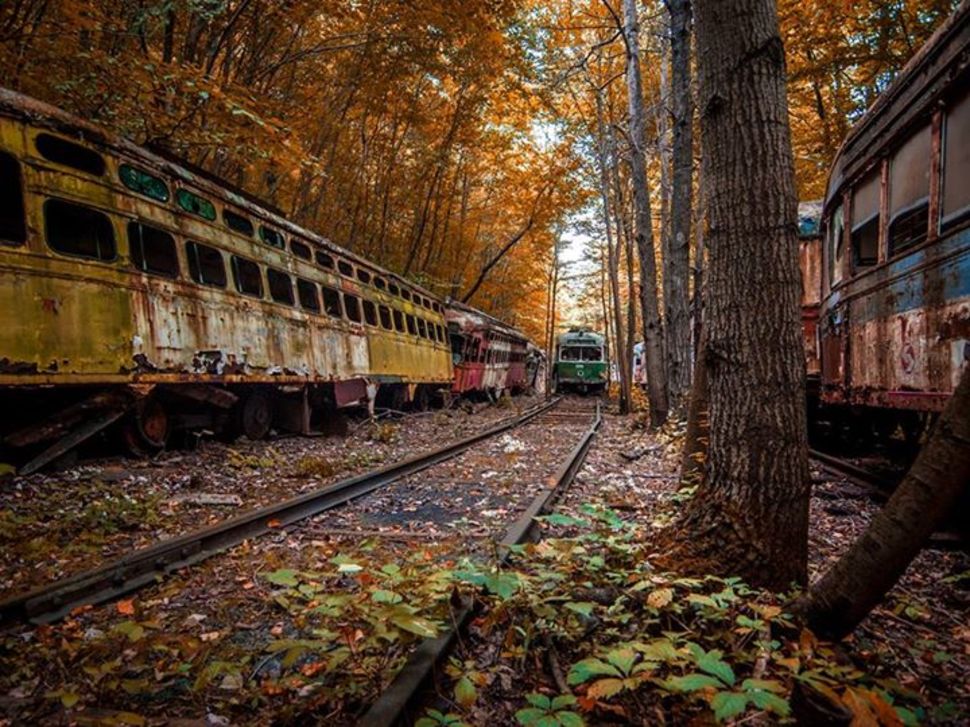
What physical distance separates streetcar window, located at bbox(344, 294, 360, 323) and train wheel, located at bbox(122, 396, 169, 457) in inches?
189

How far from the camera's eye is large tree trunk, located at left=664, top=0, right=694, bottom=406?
9555 mm

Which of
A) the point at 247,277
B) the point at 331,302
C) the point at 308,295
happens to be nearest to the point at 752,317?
the point at 247,277

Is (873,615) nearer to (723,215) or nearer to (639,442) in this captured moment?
(723,215)

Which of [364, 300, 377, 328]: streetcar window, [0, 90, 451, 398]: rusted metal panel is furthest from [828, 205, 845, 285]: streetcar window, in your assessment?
[364, 300, 377, 328]: streetcar window

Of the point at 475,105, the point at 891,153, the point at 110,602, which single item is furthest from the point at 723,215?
the point at 475,105

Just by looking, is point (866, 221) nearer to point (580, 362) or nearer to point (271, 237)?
point (271, 237)

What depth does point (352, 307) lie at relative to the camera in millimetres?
12453

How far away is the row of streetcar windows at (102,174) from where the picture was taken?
549 cm

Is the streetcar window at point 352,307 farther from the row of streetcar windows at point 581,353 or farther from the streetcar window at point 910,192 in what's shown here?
the row of streetcar windows at point 581,353

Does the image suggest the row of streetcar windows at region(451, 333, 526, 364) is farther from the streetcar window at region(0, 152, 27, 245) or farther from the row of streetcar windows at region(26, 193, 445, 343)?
the streetcar window at region(0, 152, 27, 245)

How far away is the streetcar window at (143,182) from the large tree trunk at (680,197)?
755cm

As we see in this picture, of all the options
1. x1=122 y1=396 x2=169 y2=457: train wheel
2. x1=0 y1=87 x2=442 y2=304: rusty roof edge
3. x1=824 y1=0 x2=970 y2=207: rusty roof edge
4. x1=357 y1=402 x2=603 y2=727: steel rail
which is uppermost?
x1=0 y1=87 x2=442 y2=304: rusty roof edge

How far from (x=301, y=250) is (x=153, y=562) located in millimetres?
7736

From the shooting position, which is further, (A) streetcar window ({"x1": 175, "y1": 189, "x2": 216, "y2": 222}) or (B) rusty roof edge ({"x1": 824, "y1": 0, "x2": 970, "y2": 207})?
(A) streetcar window ({"x1": 175, "y1": 189, "x2": 216, "y2": 222})
